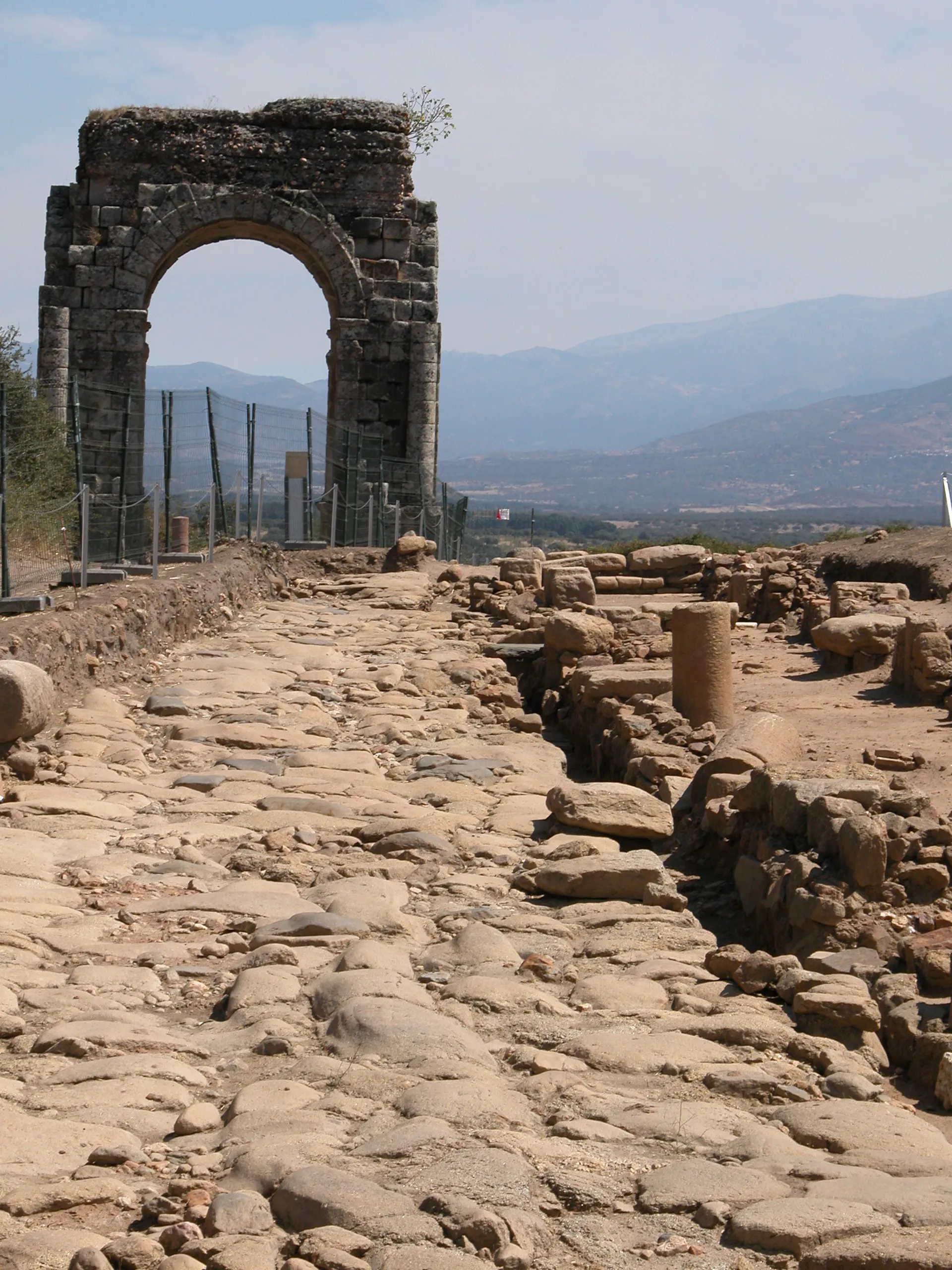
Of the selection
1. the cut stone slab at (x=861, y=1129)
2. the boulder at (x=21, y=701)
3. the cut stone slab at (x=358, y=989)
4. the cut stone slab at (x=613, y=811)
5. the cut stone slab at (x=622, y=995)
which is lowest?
the cut stone slab at (x=861, y=1129)

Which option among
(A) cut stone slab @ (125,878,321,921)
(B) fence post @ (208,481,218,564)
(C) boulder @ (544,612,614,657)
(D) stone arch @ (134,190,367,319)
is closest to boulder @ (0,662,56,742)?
(A) cut stone slab @ (125,878,321,921)

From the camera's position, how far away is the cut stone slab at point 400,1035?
4.43m

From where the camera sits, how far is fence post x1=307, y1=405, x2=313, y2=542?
19406mm

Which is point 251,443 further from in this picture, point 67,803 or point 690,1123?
point 690,1123

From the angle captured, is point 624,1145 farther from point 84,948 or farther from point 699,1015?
point 84,948

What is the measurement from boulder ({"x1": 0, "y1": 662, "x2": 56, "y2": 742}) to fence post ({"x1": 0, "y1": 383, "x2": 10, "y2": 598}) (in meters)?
2.83

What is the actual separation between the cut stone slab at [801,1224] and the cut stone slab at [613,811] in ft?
12.2

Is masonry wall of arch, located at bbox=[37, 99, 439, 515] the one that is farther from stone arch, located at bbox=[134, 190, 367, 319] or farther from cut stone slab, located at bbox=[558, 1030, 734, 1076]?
cut stone slab, located at bbox=[558, 1030, 734, 1076]

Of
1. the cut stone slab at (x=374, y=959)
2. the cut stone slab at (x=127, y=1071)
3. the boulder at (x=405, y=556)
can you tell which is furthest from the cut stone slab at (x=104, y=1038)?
the boulder at (x=405, y=556)

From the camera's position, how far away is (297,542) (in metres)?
19.6

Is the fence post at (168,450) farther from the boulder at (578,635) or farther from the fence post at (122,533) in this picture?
the boulder at (578,635)

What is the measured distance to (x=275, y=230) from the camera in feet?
75.2

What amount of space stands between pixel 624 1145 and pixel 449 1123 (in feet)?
1.55

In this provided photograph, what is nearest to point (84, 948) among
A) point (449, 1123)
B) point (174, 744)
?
point (449, 1123)
